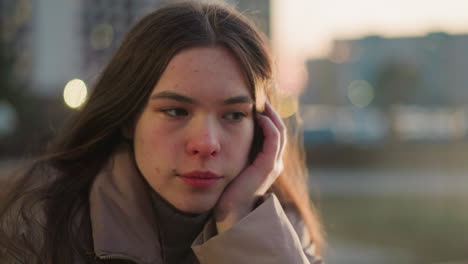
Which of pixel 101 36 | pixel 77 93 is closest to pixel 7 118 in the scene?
pixel 101 36

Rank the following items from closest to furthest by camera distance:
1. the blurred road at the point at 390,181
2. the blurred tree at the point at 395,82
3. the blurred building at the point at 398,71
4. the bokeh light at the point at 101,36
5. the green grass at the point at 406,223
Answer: the green grass at the point at 406,223
the blurred road at the point at 390,181
the bokeh light at the point at 101,36
the blurred tree at the point at 395,82
the blurred building at the point at 398,71

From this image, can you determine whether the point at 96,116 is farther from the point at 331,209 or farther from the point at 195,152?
the point at 331,209

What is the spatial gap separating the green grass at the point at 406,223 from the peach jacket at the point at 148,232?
17.2ft

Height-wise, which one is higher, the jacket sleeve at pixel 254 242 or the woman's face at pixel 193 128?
the woman's face at pixel 193 128

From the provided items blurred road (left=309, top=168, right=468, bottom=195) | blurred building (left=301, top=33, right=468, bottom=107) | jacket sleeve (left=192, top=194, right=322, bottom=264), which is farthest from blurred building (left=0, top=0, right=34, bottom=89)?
jacket sleeve (left=192, top=194, right=322, bottom=264)

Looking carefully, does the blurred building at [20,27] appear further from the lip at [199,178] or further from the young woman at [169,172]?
the lip at [199,178]

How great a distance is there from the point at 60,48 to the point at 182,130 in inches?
1486

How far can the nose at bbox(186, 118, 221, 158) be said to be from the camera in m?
1.82

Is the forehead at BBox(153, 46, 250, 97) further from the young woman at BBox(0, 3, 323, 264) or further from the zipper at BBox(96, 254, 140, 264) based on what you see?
the zipper at BBox(96, 254, 140, 264)

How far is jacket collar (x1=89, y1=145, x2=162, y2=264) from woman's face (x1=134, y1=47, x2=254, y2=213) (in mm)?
62

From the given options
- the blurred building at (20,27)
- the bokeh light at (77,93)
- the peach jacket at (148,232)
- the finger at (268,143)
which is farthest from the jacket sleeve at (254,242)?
the blurred building at (20,27)

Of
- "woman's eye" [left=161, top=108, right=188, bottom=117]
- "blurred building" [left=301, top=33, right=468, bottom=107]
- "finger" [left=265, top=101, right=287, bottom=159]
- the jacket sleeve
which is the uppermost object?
"woman's eye" [left=161, top=108, right=188, bottom=117]

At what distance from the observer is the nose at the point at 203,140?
1818 mm

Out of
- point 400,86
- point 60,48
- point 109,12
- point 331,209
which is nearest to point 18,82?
point 109,12
